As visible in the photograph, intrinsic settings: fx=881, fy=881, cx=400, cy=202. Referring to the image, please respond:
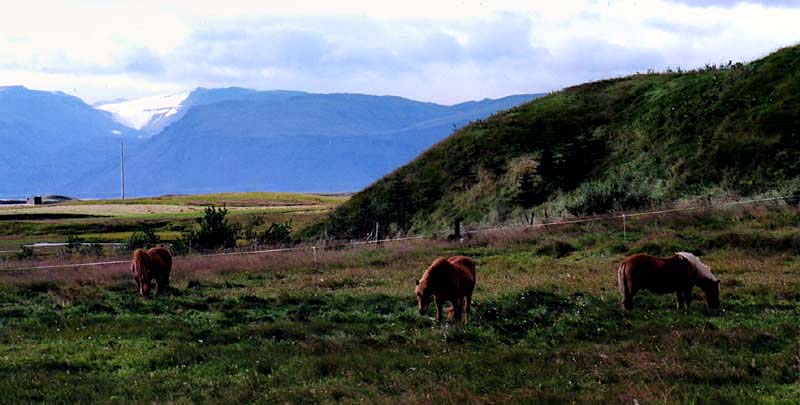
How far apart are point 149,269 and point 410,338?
44.5 ft

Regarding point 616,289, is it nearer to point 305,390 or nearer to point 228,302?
point 228,302

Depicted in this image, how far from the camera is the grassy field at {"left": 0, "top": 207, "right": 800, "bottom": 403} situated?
13859 mm

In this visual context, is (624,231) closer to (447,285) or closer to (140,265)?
(447,285)

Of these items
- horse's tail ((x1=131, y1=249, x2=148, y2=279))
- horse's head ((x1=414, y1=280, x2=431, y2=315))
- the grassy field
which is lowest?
the grassy field

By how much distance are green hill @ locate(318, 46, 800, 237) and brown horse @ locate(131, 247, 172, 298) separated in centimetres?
2563

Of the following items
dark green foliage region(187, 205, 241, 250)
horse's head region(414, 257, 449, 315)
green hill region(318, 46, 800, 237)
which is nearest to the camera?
horse's head region(414, 257, 449, 315)

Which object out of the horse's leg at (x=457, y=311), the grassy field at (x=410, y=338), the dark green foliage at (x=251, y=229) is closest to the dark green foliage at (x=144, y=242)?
the dark green foliage at (x=251, y=229)

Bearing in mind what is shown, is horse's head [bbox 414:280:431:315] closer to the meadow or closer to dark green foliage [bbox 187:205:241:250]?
dark green foliage [bbox 187:205:241:250]

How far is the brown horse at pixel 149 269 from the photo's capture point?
93.6ft

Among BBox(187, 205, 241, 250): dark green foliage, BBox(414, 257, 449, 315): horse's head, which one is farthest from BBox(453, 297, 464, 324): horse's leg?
BBox(187, 205, 241, 250): dark green foliage

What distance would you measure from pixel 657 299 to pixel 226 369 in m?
11.7

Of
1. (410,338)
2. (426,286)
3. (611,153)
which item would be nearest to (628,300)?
(426,286)

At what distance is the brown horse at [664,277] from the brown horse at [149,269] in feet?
50.4

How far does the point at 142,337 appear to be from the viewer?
19.7m
